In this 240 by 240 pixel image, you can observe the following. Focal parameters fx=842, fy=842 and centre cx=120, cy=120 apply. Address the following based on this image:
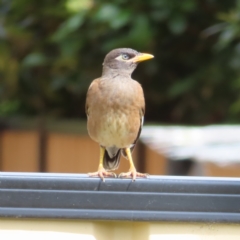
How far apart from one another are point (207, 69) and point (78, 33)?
5.11 ft

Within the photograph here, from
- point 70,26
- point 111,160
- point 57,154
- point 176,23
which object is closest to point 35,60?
point 70,26

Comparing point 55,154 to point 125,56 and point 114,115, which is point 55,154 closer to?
point 125,56

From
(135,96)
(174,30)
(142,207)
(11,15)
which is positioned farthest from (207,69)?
(142,207)

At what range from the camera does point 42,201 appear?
340 centimetres

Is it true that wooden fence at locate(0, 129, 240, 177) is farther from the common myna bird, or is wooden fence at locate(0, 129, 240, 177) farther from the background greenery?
the common myna bird

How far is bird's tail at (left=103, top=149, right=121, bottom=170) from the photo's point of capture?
552cm

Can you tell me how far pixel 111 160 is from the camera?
555 cm

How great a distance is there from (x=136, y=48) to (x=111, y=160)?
325 cm

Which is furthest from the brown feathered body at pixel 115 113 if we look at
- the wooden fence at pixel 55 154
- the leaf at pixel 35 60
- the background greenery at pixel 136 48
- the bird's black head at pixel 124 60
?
the wooden fence at pixel 55 154

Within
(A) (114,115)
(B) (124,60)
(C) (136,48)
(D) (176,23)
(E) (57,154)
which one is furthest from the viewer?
(E) (57,154)

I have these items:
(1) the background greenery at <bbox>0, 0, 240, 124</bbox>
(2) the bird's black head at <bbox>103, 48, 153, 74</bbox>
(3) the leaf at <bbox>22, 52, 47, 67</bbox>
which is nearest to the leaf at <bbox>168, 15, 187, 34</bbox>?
(1) the background greenery at <bbox>0, 0, 240, 124</bbox>

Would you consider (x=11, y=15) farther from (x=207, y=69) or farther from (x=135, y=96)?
(x=135, y=96)

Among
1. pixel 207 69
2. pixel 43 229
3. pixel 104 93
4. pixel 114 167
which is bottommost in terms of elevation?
pixel 43 229

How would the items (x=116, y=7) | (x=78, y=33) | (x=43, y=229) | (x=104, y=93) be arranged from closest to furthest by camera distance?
1. (x=43, y=229)
2. (x=104, y=93)
3. (x=116, y=7)
4. (x=78, y=33)
